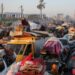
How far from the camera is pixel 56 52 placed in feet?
46.2

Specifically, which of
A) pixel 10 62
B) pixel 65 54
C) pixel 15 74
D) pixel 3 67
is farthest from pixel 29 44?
pixel 15 74

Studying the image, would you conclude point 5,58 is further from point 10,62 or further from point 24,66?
point 24,66

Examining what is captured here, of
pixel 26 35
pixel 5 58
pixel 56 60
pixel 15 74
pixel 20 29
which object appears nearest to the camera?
pixel 15 74

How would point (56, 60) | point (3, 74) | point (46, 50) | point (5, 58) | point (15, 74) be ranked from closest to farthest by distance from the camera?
point (15, 74), point (3, 74), point (5, 58), point (56, 60), point (46, 50)

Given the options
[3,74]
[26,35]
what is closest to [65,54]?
[26,35]

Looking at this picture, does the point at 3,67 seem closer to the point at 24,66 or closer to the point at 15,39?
the point at 24,66

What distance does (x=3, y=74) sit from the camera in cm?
973

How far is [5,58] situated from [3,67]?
79 centimetres

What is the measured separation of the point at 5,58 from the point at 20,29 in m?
5.90

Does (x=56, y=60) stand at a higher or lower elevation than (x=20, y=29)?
lower

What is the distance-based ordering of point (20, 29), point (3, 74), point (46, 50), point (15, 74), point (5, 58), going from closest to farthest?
point (15, 74) < point (3, 74) < point (5, 58) < point (46, 50) < point (20, 29)

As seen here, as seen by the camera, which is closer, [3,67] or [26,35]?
[3,67]

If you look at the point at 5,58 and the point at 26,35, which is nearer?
the point at 5,58

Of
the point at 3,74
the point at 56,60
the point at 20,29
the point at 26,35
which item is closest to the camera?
the point at 3,74
